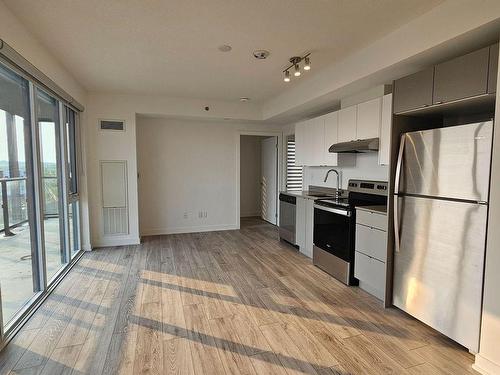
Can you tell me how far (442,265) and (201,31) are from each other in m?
2.81

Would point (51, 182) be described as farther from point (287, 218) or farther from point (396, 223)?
point (396, 223)

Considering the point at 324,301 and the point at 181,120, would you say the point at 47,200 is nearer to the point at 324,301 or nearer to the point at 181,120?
the point at 181,120

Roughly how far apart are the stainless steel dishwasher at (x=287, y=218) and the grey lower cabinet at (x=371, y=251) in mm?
1539

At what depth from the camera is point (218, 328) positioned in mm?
2365

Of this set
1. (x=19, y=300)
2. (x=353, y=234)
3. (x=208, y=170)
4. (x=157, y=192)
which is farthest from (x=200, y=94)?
(x=19, y=300)

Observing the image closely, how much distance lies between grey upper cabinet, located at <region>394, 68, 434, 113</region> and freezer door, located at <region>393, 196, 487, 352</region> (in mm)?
806

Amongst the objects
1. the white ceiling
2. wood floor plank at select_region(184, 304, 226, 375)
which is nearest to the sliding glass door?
the white ceiling

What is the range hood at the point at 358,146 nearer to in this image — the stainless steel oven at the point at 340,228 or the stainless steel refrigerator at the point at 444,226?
the stainless steel oven at the point at 340,228

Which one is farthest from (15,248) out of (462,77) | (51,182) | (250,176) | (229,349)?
(250,176)

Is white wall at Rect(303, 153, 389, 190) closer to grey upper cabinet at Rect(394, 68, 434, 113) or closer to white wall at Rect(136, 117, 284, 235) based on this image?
grey upper cabinet at Rect(394, 68, 434, 113)

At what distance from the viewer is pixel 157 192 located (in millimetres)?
5441

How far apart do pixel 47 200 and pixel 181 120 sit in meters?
2.86

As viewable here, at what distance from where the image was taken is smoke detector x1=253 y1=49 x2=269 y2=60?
291 centimetres

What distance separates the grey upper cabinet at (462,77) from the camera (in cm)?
189
